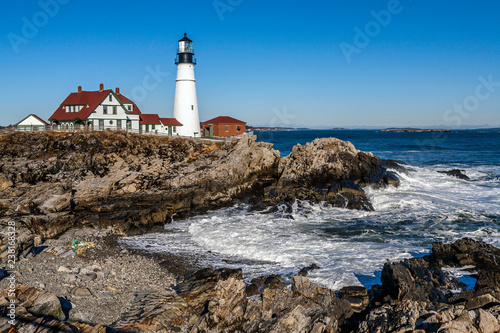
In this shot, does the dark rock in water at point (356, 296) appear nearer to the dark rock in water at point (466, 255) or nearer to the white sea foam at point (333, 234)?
the white sea foam at point (333, 234)

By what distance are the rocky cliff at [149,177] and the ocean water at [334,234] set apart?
1.57 metres

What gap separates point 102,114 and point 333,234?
26.6 m

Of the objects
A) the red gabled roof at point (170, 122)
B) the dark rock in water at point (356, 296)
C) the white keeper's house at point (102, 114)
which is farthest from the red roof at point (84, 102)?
the dark rock in water at point (356, 296)

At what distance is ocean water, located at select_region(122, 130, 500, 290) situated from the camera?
14.0m

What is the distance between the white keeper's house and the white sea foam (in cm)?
1880

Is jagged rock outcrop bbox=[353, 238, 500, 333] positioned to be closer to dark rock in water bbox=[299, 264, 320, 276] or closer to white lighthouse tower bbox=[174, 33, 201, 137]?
dark rock in water bbox=[299, 264, 320, 276]

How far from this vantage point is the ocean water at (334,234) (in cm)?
1396

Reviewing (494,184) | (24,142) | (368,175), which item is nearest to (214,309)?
(368,175)

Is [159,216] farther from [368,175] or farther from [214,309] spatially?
[368,175]

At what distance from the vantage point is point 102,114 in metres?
35.7

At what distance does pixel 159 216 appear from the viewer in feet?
66.4

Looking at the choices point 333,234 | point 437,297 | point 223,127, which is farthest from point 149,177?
point 223,127

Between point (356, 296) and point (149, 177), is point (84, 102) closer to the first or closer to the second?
point (149, 177)

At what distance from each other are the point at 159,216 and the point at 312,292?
12042 mm
